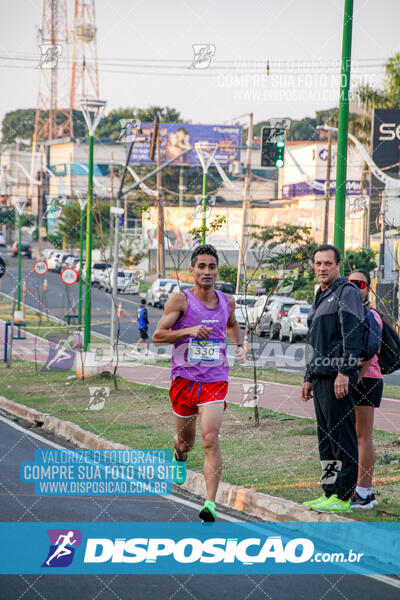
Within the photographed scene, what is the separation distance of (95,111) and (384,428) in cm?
1089

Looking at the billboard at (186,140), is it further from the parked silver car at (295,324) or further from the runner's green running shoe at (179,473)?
the runner's green running shoe at (179,473)

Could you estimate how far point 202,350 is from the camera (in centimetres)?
704

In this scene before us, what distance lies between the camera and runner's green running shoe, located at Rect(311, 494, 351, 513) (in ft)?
22.9

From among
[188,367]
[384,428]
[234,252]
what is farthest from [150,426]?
[234,252]

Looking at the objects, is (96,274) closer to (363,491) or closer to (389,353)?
(389,353)

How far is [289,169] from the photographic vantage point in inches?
Answer: 2776

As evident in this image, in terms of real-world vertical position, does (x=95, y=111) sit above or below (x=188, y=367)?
above

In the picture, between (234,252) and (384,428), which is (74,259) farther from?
(384,428)

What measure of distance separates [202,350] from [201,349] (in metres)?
0.01

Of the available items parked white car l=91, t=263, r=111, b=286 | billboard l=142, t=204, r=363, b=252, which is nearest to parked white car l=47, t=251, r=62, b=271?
billboard l=142, t=204, r=363, b=252

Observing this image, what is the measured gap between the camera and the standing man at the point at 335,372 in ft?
22.6

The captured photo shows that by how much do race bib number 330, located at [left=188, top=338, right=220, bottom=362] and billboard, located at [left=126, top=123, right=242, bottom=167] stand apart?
7572cm

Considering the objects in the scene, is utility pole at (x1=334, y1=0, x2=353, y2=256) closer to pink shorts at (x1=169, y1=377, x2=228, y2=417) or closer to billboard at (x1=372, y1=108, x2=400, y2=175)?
pink shorts at (x1=169, y1=377, x2=228, y2=417)

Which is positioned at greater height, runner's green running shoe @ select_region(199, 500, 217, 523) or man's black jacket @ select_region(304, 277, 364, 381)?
man's black jacket @ select_region(304, 277, 364, 381)
